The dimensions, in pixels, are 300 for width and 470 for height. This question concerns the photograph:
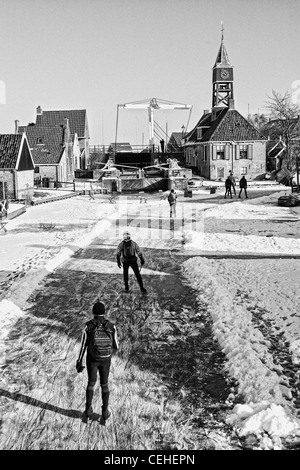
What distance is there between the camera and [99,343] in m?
5.99

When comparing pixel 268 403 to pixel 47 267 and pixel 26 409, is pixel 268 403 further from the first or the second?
pixel 47 267

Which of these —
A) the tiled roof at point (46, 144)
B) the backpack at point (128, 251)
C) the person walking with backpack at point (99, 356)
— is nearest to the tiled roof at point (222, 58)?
the tiled roof at point (46, 144)

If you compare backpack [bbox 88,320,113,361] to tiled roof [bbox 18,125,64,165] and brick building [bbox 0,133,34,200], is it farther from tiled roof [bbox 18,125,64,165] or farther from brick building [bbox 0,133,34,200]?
tiled roof [bbox 18,125,64,165]

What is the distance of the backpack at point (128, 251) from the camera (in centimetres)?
1084

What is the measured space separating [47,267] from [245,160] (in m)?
41.4

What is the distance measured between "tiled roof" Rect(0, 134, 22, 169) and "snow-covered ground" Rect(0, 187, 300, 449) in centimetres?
776

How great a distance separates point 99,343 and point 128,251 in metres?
4.97

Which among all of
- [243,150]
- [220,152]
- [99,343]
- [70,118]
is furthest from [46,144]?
[99,343]

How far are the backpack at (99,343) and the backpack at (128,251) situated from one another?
4849mm

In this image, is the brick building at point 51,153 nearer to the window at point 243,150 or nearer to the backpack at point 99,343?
the window at point 243,150

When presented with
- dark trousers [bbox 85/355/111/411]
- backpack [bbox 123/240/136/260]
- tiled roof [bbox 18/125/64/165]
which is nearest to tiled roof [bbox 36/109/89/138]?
→ tiled roof [bbox 18/125/64/165]

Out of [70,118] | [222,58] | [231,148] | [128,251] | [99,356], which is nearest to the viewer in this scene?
[99,356]

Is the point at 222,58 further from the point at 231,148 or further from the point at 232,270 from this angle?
the point at 232,270
